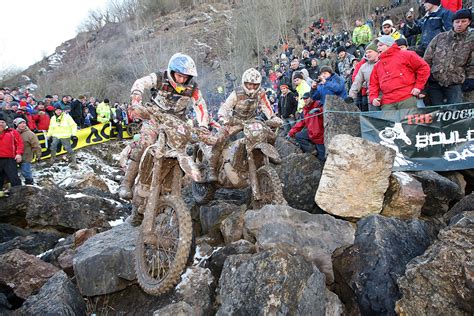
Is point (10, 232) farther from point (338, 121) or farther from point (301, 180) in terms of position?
point (338, 121)

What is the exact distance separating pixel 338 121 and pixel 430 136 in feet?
4.55

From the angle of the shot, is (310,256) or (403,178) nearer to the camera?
(310,256)

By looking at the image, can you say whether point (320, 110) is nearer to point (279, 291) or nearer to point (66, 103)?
point (279, 291)

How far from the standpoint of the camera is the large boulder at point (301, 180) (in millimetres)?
5359

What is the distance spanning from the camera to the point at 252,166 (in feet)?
17.7

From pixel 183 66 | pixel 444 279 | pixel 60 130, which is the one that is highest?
pixel 183 66

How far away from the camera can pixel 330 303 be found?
10.3ft

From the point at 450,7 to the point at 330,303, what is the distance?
737cm

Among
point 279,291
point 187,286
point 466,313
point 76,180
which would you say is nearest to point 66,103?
point 76,180

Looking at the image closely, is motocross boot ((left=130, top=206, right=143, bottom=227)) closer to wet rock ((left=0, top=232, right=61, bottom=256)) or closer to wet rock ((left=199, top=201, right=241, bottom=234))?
wet rock ((left=199, top=201, right=241, bottom=234))

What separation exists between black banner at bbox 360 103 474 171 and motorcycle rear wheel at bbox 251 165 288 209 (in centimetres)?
184

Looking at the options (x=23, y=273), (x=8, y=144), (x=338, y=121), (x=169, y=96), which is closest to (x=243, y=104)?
(x=169, y=96)

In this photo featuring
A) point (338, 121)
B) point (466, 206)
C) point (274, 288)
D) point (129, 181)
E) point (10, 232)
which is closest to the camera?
point (274, 288)

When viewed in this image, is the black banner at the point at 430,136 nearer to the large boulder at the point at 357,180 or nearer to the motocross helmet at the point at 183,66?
the large boulder at the point at 357,180
